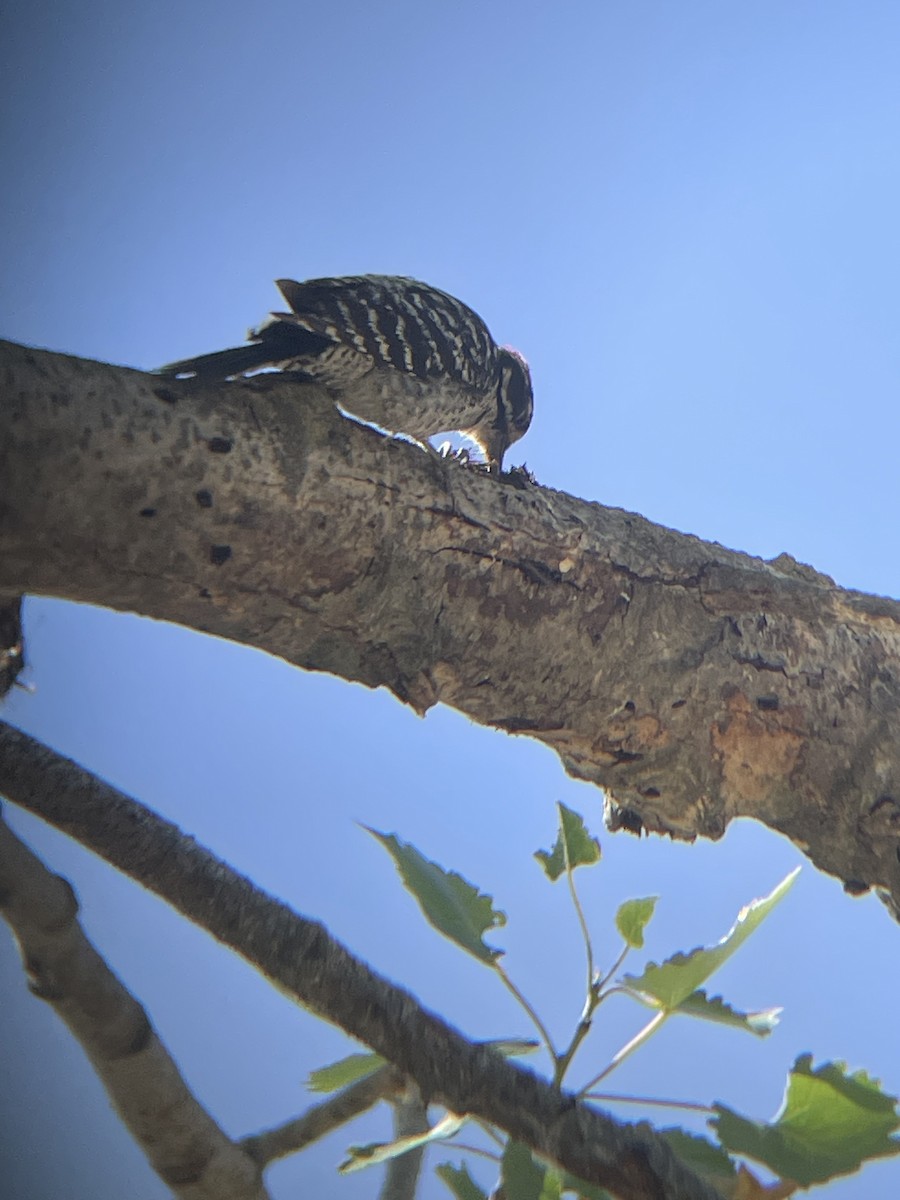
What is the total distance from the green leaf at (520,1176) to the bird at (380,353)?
855 millimetres

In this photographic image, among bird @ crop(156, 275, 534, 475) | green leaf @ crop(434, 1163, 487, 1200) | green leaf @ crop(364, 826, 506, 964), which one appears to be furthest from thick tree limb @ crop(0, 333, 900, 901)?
green leaf @ crop(434, 1163, 487, 1200)

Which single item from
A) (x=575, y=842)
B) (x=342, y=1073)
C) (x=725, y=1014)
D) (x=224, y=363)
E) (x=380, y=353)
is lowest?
(x=342, y=1073)

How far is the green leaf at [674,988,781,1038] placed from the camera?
2.55ft

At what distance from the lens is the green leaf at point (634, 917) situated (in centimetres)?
85

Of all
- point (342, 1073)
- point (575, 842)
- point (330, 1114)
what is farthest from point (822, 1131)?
point (330, 1114)

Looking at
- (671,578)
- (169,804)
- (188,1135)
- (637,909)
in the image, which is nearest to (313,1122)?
(188,1135)

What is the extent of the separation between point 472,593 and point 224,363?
534mm

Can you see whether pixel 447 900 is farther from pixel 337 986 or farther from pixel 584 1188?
pixel 584 1188

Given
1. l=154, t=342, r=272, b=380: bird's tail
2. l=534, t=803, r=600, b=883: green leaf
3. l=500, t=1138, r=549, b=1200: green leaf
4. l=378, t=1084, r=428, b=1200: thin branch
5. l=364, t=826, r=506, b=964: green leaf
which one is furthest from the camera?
l=154, t=342, r=272, b=380: bird's tail

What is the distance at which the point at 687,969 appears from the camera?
75cm

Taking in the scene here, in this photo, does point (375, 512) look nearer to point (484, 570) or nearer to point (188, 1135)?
point (484, 570)

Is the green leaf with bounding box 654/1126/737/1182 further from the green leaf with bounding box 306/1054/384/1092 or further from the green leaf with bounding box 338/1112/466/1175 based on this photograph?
the green leaf with bounding box 306/1054/384/1092

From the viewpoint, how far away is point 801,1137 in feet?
2.34

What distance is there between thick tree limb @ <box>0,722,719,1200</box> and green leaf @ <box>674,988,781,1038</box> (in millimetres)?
117
